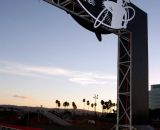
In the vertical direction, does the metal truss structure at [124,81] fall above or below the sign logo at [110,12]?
below

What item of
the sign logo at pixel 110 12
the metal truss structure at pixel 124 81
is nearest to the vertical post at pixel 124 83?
the metal truss structure at pixel 124 81

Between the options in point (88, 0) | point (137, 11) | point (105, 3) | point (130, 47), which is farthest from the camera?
point (137, 11)

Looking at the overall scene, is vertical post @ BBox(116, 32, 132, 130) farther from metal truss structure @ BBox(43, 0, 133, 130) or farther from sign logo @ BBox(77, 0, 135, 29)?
sign logo @ BBox(77, 0, 135, 29)

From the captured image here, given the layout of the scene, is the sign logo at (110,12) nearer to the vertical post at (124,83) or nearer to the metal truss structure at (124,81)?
the metal truss structure at (124,81)

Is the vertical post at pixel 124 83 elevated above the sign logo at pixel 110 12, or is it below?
below

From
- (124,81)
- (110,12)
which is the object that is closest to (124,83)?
(124,81)

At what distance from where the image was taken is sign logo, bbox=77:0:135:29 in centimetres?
1945

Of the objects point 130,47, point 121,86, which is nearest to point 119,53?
point 130,47

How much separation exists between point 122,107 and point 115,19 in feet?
20.6

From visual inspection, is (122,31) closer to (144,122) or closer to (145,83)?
(145,83)

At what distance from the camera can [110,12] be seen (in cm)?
2108

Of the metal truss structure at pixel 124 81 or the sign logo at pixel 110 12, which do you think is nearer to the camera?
the sign logo at pixel 110 12

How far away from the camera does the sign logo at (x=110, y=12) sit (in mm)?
19452

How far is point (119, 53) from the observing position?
22.2 m
